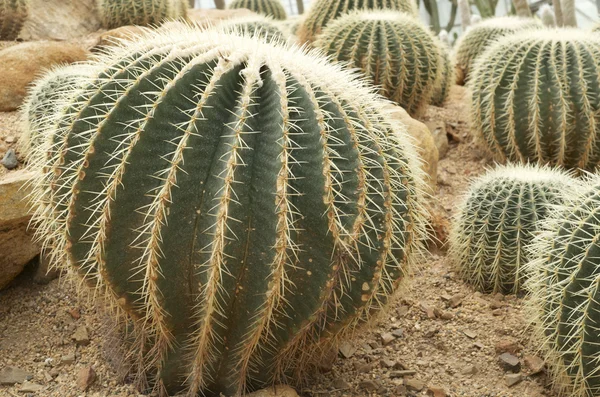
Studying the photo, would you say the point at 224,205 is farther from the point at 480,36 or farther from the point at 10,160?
the point at 480,36

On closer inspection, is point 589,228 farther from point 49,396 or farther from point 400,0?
point 400,0

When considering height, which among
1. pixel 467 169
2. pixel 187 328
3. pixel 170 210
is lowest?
pixel 467 169

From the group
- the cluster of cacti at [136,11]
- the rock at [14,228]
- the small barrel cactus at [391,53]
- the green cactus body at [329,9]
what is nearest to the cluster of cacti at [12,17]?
the cluster of cacti at [136,11]

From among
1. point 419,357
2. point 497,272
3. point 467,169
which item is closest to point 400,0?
point 467,169

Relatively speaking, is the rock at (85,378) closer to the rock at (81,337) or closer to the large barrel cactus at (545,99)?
the rock at (81,337)

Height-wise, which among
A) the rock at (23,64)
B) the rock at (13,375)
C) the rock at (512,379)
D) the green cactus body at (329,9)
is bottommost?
the rock at (512,379)

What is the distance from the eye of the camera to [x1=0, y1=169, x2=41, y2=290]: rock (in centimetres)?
304

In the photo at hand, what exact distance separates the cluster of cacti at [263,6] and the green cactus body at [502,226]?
777cm

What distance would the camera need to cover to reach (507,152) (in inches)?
198

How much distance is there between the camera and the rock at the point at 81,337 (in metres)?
2.81

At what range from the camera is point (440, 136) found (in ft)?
18.2

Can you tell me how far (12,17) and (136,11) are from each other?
4.78 feet

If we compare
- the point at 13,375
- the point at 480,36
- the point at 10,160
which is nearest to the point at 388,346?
the point at 13,375

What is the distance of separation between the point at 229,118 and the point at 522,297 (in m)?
1.97
